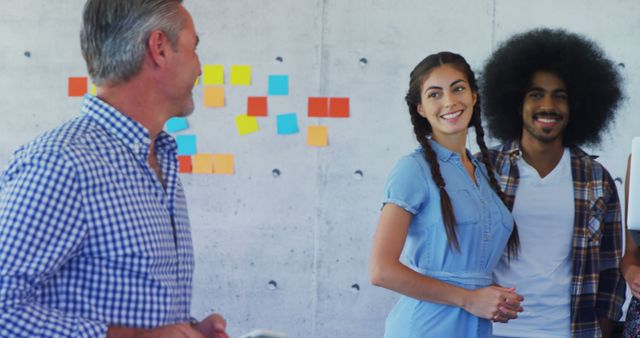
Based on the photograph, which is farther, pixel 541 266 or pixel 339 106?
pixel 339 106

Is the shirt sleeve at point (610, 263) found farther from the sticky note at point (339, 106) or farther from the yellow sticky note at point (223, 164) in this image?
the yellow sticky note at point (223, 164)

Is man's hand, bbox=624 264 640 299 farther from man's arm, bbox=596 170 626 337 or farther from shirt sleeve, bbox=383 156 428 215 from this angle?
shirt sleeve, bbox=383 156 428 215

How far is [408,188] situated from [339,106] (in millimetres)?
2167

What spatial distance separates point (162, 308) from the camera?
5.11 feet

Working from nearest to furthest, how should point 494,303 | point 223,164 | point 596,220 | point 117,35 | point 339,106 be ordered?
point 117,35
point 494,303
point 596,220
point 339,106
point 223,164

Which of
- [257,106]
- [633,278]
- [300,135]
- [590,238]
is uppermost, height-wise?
[257,106]

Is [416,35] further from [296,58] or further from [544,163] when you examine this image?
[544,163]

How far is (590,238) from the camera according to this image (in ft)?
8.66

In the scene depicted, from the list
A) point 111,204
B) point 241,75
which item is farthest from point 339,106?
point 111,204

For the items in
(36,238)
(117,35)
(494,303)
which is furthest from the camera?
(494,303)

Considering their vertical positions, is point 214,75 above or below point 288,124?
above

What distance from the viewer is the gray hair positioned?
1.63m

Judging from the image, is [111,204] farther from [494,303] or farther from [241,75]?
[241,75]

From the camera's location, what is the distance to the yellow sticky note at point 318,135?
447 cm
